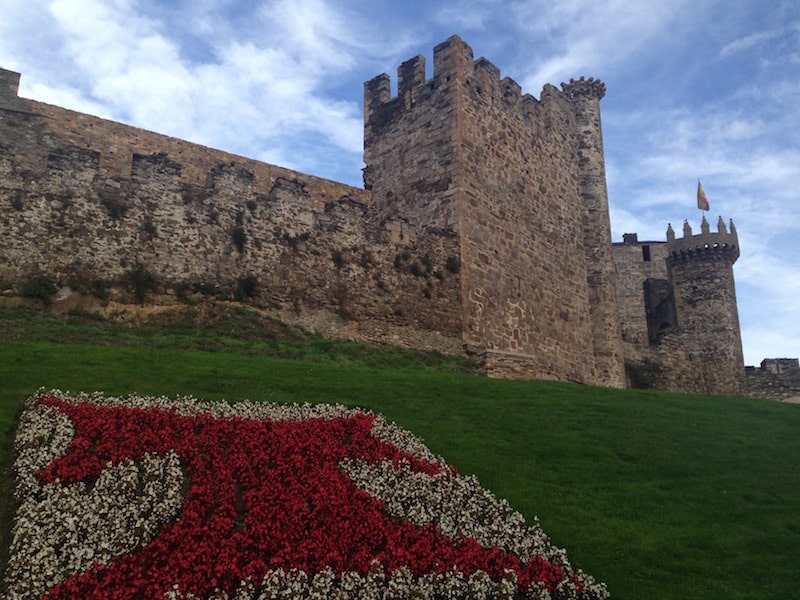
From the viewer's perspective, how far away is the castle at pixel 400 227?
21172 millimetres

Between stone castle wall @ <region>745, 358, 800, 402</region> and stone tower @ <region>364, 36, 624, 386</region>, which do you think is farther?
stone castle wall @ <region>745, 358, 800, 402</region>

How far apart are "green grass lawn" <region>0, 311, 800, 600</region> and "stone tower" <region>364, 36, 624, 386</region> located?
660cm

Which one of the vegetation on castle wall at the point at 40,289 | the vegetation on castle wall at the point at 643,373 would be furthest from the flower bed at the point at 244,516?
the vegetation on castle wall at the point at 643,373

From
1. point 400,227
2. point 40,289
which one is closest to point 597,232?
point 400,227

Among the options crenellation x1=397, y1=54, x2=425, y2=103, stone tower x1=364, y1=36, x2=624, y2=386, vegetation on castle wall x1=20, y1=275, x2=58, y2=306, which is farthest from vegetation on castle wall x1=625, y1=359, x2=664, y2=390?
vegetation on castle wall x1=20, y1=275, x2=58, y2=306

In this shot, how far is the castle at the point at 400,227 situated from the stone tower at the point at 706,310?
24 cm

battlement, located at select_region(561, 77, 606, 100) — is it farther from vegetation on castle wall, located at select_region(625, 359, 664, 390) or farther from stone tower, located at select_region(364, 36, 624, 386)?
vegetation on castle wall, located at select_region(625, 359, 664, 390)

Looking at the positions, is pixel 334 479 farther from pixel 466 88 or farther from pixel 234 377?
pixel 466 88

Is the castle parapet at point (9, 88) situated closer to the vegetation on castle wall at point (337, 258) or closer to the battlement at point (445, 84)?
the vegetation on castle wall at point (337, 258)

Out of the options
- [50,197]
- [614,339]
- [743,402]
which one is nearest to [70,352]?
[50,197]

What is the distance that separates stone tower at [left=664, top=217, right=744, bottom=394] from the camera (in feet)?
125

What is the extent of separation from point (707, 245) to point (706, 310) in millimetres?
4983

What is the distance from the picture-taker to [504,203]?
3070 centimetres

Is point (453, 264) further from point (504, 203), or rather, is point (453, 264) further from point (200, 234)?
point (200, 234)
